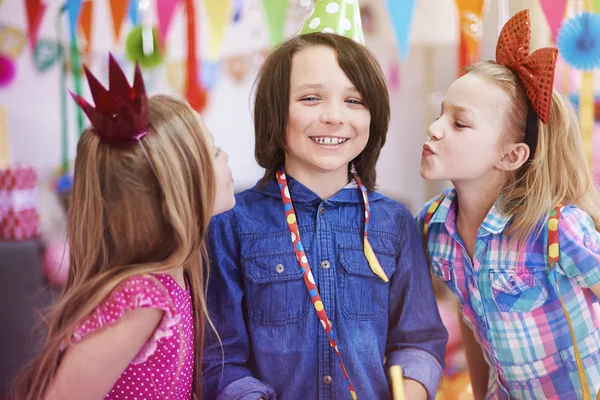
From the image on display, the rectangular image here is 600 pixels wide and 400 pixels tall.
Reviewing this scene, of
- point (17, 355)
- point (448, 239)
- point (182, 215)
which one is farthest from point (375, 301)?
point (17, 355)

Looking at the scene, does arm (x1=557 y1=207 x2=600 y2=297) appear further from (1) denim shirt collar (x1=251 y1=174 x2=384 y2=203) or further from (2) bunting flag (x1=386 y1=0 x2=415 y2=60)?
(2) bunting flag (x1=386 y1=0 x2=415 y2=60)

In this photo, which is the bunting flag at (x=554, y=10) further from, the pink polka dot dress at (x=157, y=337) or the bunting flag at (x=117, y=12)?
the bunting flag at (x=117, y=12)

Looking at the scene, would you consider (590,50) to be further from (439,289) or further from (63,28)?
(63,28)

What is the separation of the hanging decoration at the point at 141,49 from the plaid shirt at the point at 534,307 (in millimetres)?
1924

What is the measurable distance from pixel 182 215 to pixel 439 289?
222 cm

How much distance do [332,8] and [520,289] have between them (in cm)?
70

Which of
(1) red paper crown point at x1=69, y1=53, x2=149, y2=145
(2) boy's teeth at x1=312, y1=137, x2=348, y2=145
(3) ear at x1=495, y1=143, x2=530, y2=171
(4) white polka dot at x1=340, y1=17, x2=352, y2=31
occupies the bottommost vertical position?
(3) ear at x1=495, y1=143, x2=530, y2=171

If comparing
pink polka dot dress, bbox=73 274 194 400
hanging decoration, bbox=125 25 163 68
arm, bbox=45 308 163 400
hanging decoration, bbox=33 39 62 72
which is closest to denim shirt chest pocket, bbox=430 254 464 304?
pink polka dot dress, bbox=73 274 194 400

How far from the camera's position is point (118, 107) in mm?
942

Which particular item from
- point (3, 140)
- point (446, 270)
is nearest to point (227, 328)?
point (446, 270)

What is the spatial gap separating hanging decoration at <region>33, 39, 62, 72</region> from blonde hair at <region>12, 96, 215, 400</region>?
1.79 m

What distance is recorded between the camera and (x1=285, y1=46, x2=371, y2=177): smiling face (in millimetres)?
1142

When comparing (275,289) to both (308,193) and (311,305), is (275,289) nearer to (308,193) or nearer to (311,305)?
(311,305)

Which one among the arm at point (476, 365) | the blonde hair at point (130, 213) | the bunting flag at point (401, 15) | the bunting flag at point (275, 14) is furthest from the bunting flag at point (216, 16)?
the arm at point (476, 365)
